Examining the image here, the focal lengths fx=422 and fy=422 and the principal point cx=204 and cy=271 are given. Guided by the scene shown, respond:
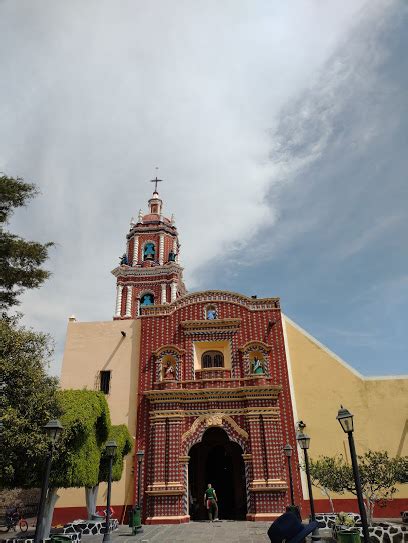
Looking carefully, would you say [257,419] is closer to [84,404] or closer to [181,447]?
[181,447]

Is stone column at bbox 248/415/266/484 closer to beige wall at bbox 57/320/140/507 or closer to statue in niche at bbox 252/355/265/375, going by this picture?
statue in niche at bbox 252/355/265/375

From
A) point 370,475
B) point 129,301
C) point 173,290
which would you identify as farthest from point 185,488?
point 129,301

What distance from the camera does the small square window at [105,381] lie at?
72.1 feet

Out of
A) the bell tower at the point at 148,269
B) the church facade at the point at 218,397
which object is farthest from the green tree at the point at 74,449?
the bell tower at the point at 148,269

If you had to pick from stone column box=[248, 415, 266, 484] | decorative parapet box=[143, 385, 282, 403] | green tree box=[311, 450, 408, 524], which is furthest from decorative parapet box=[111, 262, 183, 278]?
green tree box=[311, 450, 408, 524]

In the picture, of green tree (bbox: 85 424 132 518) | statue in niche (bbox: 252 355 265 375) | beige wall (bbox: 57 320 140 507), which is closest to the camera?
green tree (bbox: 85 424 132 518)

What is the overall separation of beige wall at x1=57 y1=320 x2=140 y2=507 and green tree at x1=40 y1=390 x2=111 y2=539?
6944 mm

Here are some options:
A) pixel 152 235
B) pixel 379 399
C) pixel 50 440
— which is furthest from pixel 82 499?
pixel 152 235

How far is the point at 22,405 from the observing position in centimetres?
1102

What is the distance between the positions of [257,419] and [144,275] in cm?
2131

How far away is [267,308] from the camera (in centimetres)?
2261

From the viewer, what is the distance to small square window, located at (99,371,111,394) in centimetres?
2197

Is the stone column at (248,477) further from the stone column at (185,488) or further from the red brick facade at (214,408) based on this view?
the stone column at (185,488)

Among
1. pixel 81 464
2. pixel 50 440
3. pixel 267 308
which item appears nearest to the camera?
pixel 50 440
